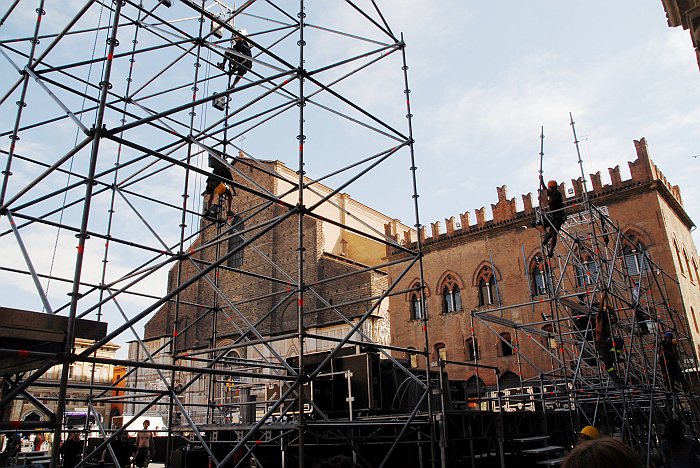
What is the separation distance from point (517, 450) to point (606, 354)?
2.95 m

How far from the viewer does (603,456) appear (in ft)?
5.20

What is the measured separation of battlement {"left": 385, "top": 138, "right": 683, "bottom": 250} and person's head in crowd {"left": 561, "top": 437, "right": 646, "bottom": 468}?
21218 millimetres

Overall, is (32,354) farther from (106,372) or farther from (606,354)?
(106,372)

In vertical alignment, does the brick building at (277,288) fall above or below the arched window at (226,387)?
above

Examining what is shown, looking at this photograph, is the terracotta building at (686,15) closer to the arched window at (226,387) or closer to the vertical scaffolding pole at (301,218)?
the vertical scaffolding pole at (301,218)

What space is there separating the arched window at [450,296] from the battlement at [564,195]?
2538mm

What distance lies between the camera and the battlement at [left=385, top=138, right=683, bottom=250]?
23766mm

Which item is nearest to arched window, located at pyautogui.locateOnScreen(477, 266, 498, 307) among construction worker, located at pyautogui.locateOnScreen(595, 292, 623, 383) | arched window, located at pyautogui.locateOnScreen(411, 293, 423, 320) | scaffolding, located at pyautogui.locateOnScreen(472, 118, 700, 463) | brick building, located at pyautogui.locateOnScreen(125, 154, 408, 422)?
scaffolding, located at pyautogui.locateOnScreen(472, 118, 700, 463)

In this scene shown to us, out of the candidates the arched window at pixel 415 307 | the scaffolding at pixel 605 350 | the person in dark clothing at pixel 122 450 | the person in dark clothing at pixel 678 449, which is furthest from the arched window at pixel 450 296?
the person in dark clothing at pixel 678 449

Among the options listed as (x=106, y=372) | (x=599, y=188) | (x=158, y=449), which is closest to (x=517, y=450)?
(x=158, y=449)

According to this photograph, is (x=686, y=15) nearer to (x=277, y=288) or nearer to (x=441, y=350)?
(x=441, y=350)

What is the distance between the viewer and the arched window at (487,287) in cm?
2702

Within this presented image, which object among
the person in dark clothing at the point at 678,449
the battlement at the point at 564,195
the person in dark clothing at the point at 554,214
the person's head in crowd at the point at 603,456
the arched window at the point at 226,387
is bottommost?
the person in dark clothing at the point at 678,449

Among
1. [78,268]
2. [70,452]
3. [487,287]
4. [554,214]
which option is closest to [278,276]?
[487,287]
